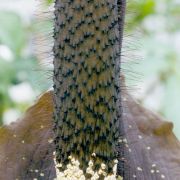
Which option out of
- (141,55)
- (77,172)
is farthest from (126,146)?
(141,55)

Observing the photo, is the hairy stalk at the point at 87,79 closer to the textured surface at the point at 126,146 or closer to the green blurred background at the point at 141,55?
the textured surface at the point at 126,146

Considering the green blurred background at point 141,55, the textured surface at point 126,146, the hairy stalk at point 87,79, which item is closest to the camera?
the hairy stalk at point 87,79

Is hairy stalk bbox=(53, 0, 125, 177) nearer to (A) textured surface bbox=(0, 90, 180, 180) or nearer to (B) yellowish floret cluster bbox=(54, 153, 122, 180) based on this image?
(B) yellowish floret cluster bbox=(54, 153, 122, 180)

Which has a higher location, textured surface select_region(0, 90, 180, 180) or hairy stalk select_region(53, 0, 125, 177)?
hairy stalk select_region(53, 0, 125, 177)

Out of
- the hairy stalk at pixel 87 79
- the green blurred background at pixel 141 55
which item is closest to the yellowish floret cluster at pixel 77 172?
the hairy stalk at pixel 87 79

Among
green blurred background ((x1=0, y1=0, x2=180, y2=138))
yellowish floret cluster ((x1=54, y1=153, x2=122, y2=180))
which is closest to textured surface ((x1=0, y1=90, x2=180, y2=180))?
yellowish floret cluster ((x1=54, y1=153, x2=122, y2=180))

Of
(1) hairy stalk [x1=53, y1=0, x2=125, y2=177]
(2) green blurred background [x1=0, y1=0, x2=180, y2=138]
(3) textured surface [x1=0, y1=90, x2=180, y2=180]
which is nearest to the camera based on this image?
(1) hairy stalk [x1=53, y1=0, x2=125, y2=177]

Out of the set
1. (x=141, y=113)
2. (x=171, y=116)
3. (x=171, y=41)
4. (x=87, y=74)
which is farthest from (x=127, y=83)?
(x=171, y=41)
